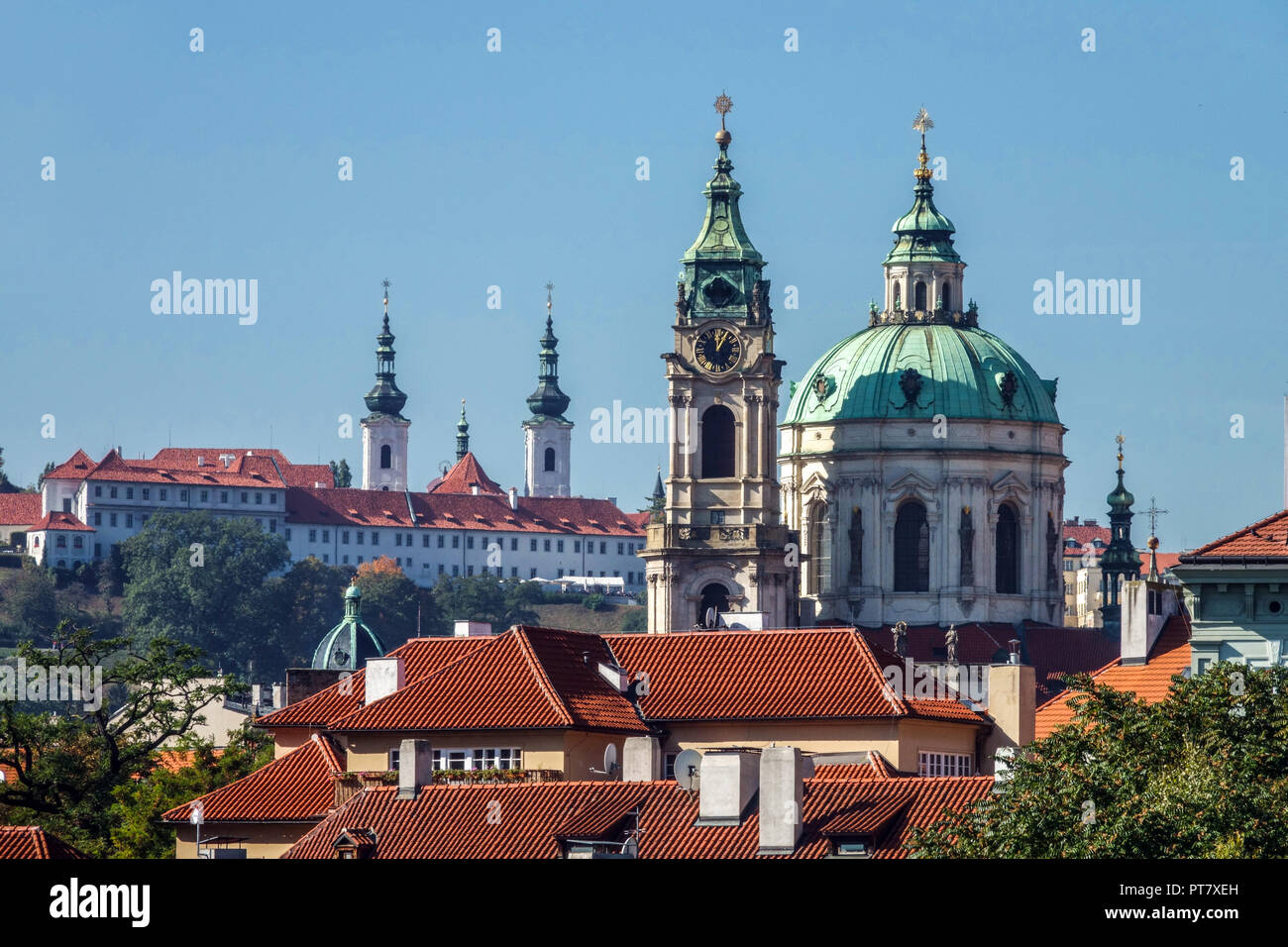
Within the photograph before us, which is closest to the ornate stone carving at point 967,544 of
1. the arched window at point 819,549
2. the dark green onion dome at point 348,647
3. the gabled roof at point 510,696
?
the arched window at point 819,549

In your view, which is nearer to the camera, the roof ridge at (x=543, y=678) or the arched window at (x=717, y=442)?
the roof ridge at (x=543, y=678)

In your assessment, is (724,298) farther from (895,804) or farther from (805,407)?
(895,804)

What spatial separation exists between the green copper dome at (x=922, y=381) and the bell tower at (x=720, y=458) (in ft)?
8.83

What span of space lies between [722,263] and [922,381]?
11.4 metres

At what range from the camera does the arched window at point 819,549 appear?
14125 cm

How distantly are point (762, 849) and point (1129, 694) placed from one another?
23.5ft

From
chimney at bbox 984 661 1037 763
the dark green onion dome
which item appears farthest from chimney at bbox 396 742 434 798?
the dark green onion dome

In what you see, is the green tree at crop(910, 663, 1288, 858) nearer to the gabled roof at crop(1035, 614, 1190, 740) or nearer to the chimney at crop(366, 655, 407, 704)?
the gabled roof at crop(1035, 614, 1190, 740)

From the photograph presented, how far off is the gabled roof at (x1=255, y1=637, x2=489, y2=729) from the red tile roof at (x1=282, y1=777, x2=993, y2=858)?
47.1 ft

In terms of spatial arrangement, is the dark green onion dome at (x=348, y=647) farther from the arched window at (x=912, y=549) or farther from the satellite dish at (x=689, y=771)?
the satellite dish at (x=689, y=771)

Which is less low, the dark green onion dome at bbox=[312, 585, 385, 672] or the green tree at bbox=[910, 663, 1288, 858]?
the dark green onion dome at bbox=[312, 585, 385, 672]

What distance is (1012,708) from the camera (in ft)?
231

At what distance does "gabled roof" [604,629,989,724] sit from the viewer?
2682 inches

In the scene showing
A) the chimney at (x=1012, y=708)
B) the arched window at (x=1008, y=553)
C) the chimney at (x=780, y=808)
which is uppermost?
the arched window at (x=1008, y=553)
